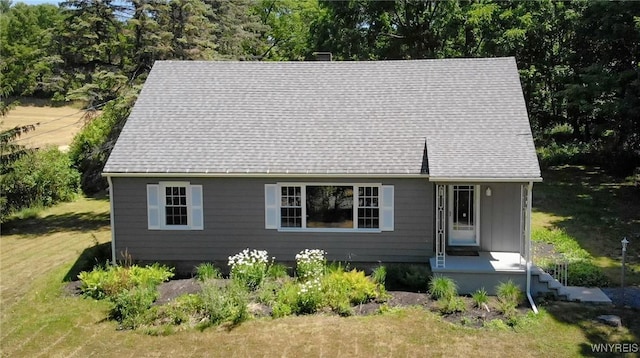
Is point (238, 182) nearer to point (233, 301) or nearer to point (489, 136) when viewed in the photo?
point (233, 301)

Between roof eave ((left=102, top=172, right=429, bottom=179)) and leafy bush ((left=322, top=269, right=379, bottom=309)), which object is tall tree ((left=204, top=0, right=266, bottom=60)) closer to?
roof eave ((left=102, top=172, right=429, bottom=179))

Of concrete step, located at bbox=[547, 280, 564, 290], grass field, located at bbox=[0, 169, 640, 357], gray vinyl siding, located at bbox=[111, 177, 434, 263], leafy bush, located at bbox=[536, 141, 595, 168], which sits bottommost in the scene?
grass field, located at bbox=[0, 169, 640, 357]

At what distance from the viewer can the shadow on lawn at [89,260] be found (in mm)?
15141

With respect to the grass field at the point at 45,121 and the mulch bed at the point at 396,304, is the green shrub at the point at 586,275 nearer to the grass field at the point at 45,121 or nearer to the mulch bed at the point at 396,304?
the mulch bed at the point at 396,304

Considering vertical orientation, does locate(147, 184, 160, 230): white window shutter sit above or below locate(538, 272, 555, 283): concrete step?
above

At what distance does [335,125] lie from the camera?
1574 cm

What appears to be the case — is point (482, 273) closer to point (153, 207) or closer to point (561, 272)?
point (561, 272)

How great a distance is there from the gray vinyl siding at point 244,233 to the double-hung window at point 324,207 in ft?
0.51

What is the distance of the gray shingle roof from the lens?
14383 mm

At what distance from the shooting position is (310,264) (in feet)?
45.6

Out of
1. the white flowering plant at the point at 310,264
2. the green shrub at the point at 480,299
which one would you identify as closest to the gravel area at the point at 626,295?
the green shrub at the point at 480,299

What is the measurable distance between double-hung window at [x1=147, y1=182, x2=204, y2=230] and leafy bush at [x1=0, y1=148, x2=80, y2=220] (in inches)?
336

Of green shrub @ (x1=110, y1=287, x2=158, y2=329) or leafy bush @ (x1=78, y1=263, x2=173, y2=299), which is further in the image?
leafy bush @ (x1=78, y1=263, x2=173, y2=299)

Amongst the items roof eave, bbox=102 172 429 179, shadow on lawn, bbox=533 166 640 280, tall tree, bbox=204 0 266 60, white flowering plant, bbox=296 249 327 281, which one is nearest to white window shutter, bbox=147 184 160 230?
roof eave, bbox=102 172 429 179
